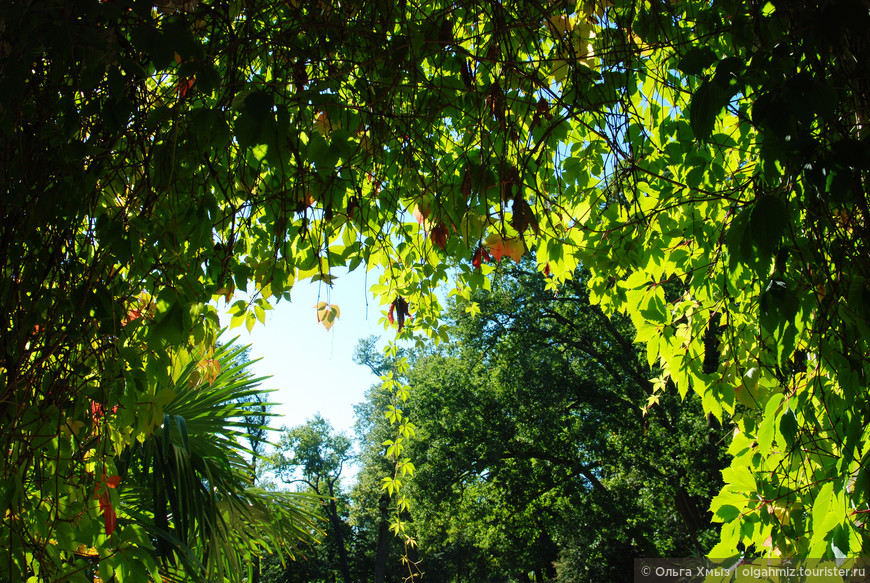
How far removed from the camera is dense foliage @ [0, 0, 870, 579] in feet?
3.16

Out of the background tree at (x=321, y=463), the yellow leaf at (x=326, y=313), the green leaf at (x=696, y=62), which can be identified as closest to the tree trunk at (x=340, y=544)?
the background tree at (x=321, y=463)

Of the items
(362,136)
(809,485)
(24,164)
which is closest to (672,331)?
(809,485)

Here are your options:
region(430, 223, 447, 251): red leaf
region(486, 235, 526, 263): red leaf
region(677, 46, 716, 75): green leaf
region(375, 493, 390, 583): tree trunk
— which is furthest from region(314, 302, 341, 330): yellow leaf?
region(375, 493, 390, 583): tree trunk

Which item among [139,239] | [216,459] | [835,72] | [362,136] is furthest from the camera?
[216,459]

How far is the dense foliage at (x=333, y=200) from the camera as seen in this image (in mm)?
964

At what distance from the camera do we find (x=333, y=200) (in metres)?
1.59

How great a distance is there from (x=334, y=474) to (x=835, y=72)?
2445 cm

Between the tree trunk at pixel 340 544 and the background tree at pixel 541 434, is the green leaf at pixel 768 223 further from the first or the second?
the tree trunk at pixel 340 544

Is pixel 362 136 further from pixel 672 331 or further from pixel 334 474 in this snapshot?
pixel 334 474

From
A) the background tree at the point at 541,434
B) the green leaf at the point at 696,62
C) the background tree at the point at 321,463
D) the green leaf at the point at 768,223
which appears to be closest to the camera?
the green leaf at the point at 768,223

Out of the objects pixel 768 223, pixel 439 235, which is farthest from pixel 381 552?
pixel 768 223

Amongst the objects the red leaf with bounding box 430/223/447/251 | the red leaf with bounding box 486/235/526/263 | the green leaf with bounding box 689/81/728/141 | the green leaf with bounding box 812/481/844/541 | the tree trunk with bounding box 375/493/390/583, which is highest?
the red leaf with bounding box 430/223/447/251

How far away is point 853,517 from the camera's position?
114 centimetres

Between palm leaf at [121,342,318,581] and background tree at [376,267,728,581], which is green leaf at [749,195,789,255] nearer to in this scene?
palm leaf at [121,342,318,581]
